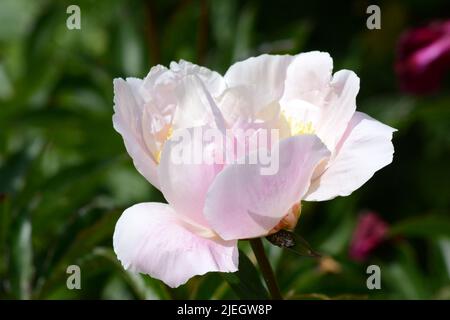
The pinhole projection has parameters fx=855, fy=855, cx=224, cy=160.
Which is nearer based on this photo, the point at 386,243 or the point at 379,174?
the point at 386,243

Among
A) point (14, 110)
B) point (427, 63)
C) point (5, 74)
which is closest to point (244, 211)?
point (427, 63)

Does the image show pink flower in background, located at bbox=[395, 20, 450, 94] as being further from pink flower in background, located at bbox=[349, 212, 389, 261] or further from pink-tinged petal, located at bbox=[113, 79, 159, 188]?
pink-tinged petal, located at bbox=[113, 79, 159, 188]

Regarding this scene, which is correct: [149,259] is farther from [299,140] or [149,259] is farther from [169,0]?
[169,0]

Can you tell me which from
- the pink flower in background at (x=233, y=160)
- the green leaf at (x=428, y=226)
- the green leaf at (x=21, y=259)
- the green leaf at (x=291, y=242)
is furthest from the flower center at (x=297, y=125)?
the green leaf at (x=428, y=226)

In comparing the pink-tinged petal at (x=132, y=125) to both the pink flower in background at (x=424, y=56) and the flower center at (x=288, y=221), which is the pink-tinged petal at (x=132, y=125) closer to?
the flower center at (x=288, y=221)

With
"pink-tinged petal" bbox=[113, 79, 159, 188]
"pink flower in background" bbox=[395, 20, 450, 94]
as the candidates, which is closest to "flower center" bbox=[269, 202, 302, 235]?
"pink-tinged petal" bbox=[113, 79, 159, 188]

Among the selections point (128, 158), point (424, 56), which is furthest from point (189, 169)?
point (424, 56)

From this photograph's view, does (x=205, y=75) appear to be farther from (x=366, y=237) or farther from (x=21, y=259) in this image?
(x=366, y=237)
